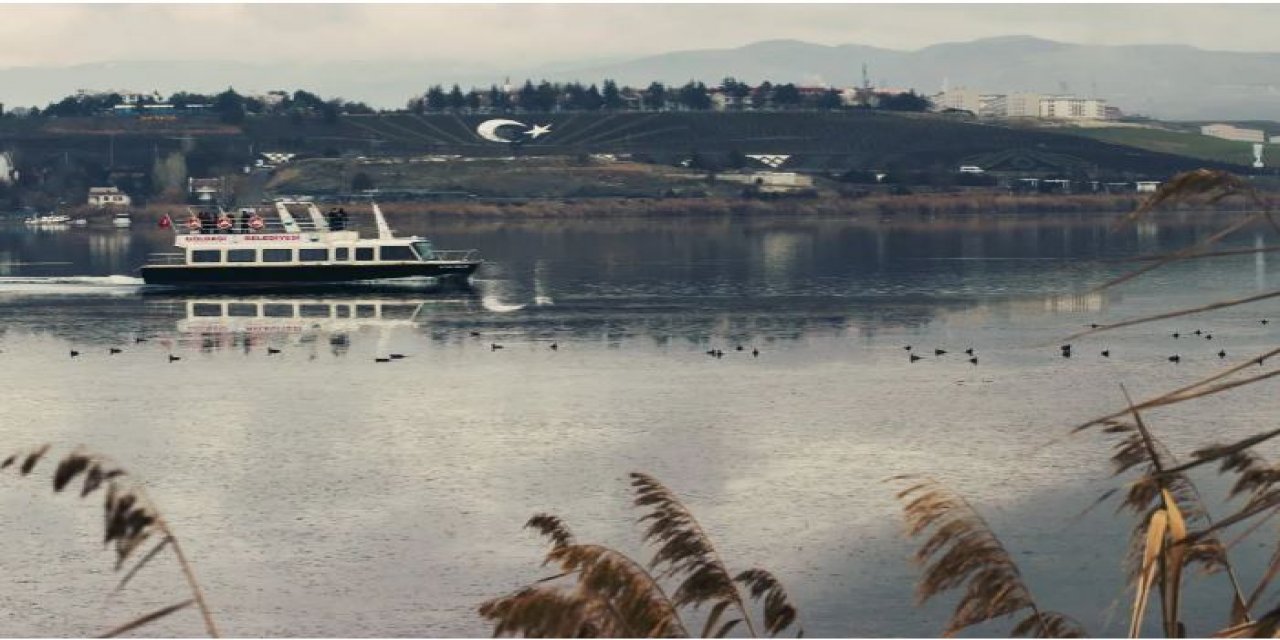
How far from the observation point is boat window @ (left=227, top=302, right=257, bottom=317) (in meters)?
107

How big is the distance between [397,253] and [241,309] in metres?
13.5

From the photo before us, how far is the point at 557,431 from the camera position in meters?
58.4

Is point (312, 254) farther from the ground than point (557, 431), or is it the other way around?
point (312, 254)

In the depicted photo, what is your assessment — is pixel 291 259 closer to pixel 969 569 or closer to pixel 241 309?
pixel 241 309

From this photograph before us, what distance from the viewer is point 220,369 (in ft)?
257

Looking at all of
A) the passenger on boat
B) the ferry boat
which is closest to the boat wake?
the ferry boat

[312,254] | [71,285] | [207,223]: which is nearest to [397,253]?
[312,254]

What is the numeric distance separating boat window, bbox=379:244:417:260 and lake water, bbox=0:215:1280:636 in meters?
4.23

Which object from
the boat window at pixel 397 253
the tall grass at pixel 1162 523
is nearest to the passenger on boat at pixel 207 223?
the boat window at pixel 397 253

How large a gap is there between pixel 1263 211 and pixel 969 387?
5975 cm

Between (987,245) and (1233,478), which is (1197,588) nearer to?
(1233,478)

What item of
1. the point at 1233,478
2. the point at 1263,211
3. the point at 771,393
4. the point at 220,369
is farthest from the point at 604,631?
the point at 220,369

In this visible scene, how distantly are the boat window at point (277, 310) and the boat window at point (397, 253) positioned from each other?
11.2 meters

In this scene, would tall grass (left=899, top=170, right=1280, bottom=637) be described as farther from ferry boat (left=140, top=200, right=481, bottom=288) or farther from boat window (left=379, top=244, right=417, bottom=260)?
boat window (left=379, top=244, right=417, bottom=260)
